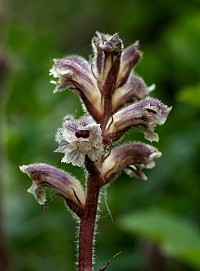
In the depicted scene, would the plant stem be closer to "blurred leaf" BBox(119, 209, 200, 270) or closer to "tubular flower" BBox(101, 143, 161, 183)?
"tubular flower" BBox(101, 143, 161, 183)

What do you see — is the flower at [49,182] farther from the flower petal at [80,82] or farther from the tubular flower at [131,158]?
Answer: the flower petal at [80,82]

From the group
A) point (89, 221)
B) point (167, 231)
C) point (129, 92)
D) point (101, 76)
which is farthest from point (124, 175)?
point (89, 221)

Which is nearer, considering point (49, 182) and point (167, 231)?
point (49, 182)

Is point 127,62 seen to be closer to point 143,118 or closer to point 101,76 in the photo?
point 101,76

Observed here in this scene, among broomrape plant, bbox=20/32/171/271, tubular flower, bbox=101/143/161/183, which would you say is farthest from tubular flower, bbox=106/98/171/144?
tubular flower, bbox=101/143/161/183

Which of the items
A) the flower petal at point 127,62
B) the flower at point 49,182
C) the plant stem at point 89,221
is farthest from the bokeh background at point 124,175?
the plant stem at point 89,221

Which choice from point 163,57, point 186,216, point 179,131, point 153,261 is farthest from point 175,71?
point 153,261

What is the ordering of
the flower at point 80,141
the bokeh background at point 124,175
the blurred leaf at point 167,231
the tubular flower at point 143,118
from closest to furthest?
the flower at point 80,141 < the tubular flower at point 143,118 < the blurred leaf at point 167,231 < the bokeh background at point 124,175
